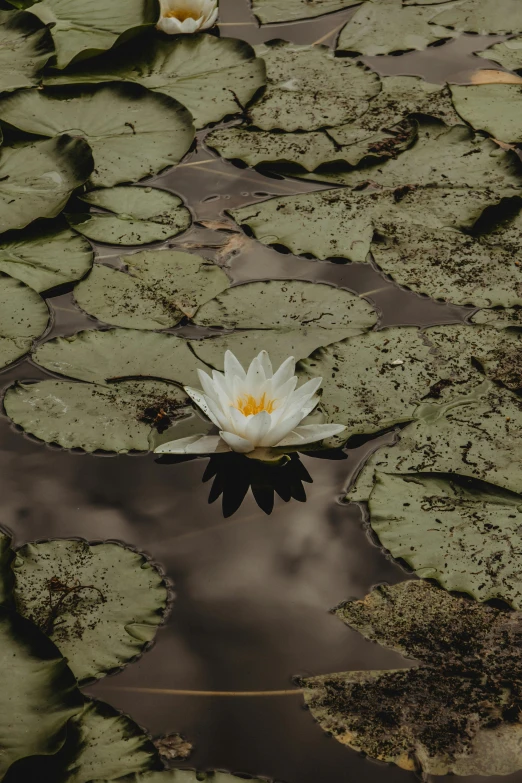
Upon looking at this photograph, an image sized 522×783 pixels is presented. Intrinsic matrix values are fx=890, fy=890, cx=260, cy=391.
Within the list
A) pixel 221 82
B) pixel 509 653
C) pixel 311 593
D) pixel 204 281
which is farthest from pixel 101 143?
pixel 509 653

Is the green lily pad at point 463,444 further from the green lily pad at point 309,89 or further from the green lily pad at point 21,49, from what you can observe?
the green lily pad at point 21,49

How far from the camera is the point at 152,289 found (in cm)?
273

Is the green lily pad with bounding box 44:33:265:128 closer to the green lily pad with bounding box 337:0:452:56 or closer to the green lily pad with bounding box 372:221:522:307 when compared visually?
the green lily pad with bounding box 337:0:452:56

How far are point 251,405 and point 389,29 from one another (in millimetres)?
2470

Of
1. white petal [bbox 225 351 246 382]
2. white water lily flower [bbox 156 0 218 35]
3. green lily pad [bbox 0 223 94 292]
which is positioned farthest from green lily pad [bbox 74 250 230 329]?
white water lily flower [bbox 156 0 218 35]

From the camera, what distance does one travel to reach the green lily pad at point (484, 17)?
401 centimetres

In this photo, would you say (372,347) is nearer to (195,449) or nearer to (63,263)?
(195,449)

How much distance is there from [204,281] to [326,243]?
430 mm

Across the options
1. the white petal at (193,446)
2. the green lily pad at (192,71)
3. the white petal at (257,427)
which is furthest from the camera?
the green lily pad at (192,71)

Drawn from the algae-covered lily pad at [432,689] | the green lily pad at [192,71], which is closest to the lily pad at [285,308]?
the algae-covered lily pad at [432,689]

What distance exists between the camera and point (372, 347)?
2494 mm

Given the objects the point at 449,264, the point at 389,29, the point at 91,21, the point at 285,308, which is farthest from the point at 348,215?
the point at 91,21

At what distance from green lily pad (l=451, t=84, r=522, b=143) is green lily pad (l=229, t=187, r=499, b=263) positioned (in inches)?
17.0

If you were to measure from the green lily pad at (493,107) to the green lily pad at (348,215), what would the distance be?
17.0 inches
